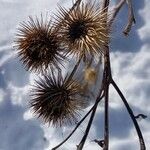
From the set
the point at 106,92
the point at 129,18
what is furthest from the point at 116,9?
the point at 106,92

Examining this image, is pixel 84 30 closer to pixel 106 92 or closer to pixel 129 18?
pixel 106 92

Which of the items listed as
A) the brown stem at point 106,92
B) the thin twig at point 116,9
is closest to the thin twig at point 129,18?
the thin twig at point 116,9

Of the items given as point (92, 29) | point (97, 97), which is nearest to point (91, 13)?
point (92, 29)

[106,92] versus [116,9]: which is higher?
[116,9]

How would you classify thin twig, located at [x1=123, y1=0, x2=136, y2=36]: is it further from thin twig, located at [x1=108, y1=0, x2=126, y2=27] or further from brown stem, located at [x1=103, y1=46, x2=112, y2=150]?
brown stem, located at [x1=103, y1=46, x2=112, y2=150]

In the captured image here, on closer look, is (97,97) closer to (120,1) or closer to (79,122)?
A: (79,122)

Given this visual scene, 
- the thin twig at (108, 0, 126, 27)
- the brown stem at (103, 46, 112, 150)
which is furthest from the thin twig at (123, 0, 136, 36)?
the brown stem at (103, 46, 112, 150)

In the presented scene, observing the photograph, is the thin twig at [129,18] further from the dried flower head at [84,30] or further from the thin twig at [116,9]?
the dried flower head at [84,30]
